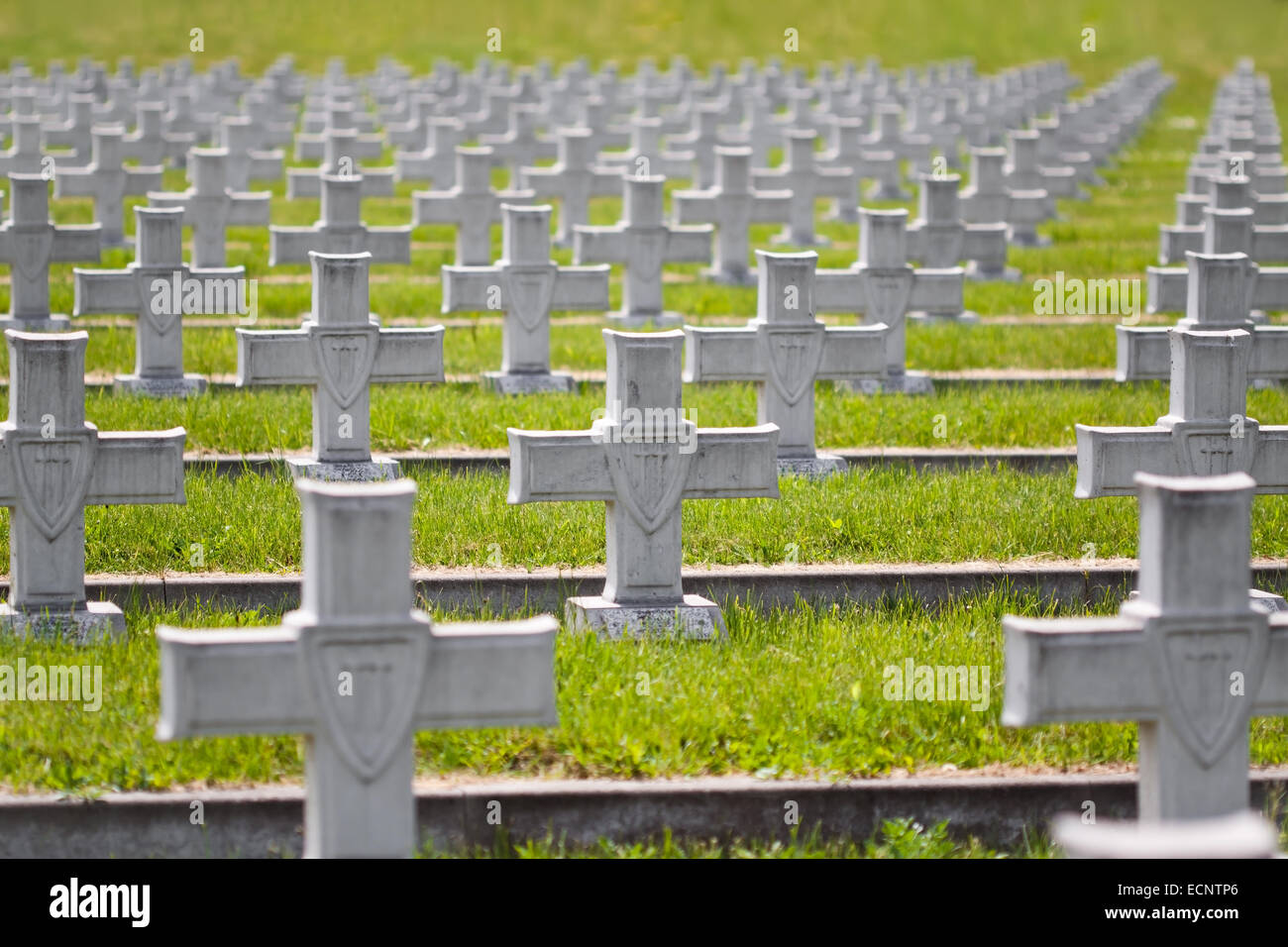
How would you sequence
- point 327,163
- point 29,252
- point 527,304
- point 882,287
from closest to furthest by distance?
point 527,304 < point 882,287 < point 29,252 < point 327,163

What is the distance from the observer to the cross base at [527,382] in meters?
12.8

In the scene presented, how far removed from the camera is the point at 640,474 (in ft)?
25.8

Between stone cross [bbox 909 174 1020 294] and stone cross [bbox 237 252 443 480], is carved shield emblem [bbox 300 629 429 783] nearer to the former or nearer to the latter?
stone cross [bbox 237 252 443 480]

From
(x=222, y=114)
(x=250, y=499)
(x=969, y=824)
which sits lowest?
(x=969, y=824)

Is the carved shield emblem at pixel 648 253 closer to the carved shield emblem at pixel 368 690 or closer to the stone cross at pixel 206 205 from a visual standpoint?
the stone cross at pixel 206 205

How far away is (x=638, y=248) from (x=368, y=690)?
35.8ft

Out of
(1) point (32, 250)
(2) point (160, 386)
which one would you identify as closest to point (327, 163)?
(1) point (32, 250)

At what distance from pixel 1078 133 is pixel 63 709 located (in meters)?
28.0

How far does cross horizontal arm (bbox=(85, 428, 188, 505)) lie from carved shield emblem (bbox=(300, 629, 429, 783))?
10.5ft

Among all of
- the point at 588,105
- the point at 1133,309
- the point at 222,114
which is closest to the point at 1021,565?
the point at 1133,309

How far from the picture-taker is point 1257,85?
1690 inches

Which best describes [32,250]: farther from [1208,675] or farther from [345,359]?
[1208,675]

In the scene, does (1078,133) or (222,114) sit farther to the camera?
(1078,133)

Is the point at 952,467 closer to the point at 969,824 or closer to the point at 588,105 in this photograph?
the point at 969,824
